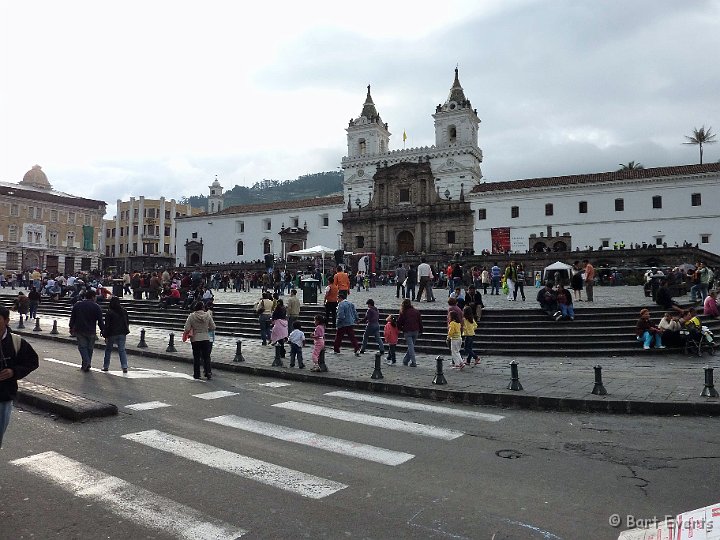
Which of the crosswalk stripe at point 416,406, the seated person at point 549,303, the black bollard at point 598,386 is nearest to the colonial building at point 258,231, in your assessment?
the seated person at point 549,303

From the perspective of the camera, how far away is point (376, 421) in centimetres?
721

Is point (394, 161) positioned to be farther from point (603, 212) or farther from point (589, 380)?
point (589, 380)

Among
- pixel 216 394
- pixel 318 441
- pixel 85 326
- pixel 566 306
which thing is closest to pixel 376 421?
pixel 318 441

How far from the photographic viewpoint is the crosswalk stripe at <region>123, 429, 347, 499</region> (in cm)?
471

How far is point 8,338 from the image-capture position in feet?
15.5

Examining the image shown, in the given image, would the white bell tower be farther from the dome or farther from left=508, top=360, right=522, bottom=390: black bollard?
left=508, top=360, right=522, bottom=390: black bollard

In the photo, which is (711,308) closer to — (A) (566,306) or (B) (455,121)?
(A) (566,306)

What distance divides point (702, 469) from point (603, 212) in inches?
1754

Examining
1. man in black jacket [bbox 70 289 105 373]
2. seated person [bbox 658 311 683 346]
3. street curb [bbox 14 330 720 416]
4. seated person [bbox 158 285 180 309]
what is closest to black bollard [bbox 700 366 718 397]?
street curb [bbox 14 330 720 416]

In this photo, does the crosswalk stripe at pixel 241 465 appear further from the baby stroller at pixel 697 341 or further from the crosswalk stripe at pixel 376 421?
the baby stroller at pixel 697 341

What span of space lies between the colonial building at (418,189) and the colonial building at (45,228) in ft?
104

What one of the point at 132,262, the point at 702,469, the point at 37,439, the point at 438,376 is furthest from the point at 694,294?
the point at 132,262

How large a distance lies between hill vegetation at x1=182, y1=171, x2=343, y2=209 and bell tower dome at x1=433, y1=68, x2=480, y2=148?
8451cm

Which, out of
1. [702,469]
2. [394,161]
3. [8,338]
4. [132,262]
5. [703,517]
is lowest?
[702,469]
